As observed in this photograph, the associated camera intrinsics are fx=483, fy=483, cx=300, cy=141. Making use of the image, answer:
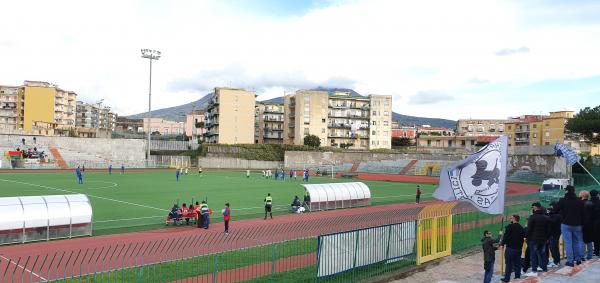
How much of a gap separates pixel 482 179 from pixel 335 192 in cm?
2024

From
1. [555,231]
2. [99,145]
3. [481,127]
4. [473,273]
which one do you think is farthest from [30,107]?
[555,231]

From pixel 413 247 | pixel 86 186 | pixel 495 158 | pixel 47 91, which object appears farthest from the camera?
pixel 47 91

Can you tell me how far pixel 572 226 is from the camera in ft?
41.7

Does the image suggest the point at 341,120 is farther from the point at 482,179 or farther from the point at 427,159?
the point at 482,179

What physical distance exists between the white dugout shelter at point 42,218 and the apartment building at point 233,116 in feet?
283

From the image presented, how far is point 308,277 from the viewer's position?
1367 centimetres

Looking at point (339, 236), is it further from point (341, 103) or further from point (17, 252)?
point (341, 103)

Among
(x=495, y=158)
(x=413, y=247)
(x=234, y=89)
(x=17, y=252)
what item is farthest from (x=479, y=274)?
(x=234, y=89)

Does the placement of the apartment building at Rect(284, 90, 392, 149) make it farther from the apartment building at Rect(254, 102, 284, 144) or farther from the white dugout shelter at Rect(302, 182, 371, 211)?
the white dugout shelter at Rect(302, 182, 371, 211)

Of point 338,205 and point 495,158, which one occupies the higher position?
point 495,158

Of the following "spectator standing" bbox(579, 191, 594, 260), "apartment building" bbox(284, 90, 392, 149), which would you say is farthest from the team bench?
"apartment building" bbox(284, 90, 392, 149)

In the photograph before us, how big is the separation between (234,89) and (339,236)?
98.6 metres

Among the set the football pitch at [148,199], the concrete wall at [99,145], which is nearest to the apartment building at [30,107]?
the concrete wall at [99,145]

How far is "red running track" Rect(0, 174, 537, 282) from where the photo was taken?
15.2m
